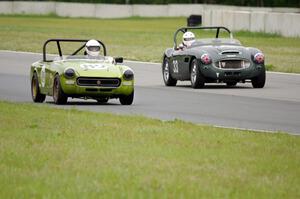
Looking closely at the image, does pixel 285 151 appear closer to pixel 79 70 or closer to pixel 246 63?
pixel 79 70

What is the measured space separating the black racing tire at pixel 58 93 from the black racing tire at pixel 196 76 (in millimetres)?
5159

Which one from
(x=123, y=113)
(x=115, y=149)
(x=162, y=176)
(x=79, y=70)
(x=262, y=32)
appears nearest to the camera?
(x=162, y=176)

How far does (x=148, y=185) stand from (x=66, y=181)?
2.20 ft

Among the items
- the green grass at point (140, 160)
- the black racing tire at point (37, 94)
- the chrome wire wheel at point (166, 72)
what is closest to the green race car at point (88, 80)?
the black racing tire at point (37, 94)

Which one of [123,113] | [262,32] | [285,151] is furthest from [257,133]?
[262,32]

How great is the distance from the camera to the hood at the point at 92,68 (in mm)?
18750

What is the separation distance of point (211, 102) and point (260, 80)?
4.12 metres

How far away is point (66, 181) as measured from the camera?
9.55 metres

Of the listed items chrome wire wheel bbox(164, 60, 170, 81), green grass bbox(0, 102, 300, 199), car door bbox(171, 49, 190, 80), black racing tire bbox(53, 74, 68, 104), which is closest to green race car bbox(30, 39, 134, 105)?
black racing tire bbox(53, 74, 68, 104)

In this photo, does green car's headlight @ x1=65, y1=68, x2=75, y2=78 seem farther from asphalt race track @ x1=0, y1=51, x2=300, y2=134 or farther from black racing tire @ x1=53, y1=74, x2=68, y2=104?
asphalt race track @ x1=0, y1=51, x2=300, y2=134

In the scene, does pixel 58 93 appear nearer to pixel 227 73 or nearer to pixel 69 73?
pixel 69 73

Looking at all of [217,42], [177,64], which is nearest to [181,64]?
[177,64]

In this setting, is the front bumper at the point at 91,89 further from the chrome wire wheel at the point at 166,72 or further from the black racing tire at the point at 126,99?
the chrome wire wheel at the point at 166,72

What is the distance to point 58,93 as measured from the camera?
18797 mm
